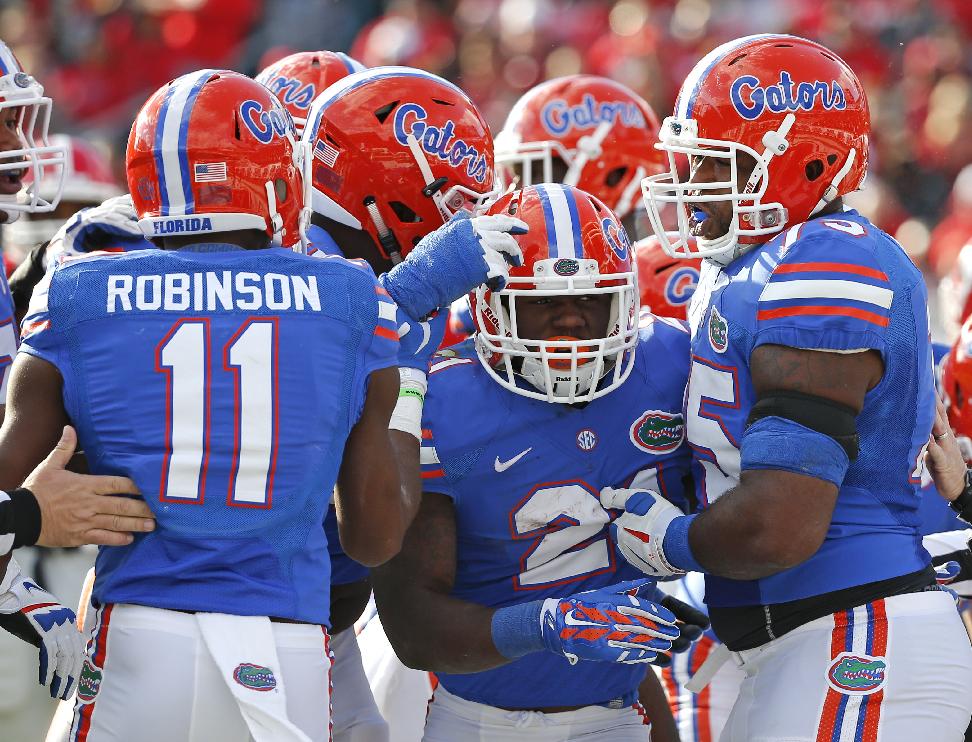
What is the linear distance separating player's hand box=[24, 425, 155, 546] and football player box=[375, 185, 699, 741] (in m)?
0.74

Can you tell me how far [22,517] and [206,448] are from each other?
1.16 ft

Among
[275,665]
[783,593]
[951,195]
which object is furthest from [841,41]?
[275,665]

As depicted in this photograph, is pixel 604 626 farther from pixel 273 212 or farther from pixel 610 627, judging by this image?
pixel 273 212

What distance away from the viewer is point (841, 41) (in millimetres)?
11109

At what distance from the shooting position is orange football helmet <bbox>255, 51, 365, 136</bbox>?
4.59m

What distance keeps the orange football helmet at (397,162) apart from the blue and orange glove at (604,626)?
4.15ft

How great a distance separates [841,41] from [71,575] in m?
8.12

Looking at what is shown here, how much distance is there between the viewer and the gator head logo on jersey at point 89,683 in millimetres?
2512

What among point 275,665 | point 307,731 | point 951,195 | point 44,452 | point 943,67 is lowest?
point 951,195

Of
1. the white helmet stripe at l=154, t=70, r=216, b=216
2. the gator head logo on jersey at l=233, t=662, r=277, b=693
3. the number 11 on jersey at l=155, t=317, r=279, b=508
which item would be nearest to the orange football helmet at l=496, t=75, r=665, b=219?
the white helmet stripe at l=154, t=70, r=216, b=216

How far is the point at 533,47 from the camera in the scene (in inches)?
475

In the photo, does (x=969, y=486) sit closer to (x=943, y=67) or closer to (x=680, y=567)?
(x=680, y=567)

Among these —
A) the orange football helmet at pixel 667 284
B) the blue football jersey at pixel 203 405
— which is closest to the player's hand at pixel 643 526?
the blue football jersey at pixel 203 405

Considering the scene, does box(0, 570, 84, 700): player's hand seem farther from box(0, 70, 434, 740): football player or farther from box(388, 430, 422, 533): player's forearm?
box(388, 430, 422, 533): player's forearm
